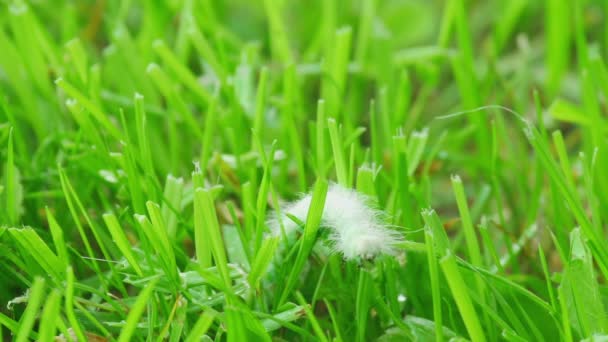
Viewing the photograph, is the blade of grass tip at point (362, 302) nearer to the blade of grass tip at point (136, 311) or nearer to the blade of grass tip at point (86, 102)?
the blade of grass tip at point (136, 311)

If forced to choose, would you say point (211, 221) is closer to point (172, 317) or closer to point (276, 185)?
point (172, 317)

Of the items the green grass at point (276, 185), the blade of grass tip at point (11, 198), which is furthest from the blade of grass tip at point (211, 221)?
the blade of grass tip at point (11, 198)

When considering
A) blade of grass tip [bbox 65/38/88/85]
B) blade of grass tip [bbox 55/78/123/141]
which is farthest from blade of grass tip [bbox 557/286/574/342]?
blade of grass tip [bbox 65/38/88/85]

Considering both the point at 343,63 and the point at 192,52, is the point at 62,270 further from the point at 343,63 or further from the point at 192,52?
the point at 192,52

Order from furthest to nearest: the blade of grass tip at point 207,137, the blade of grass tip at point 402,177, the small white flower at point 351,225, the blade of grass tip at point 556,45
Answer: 1. the blade of grass tip at point 556,45
2. the blade of grass tip at point 207,137
3. the blade of grass tip at point 402,177
4. the small white flower at point 351,225

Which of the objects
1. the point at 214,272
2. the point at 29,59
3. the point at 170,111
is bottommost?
the point at 214,272

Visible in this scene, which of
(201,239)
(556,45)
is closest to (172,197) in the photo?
(201,239)

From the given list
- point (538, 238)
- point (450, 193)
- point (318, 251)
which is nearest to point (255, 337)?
point (318, 251)
